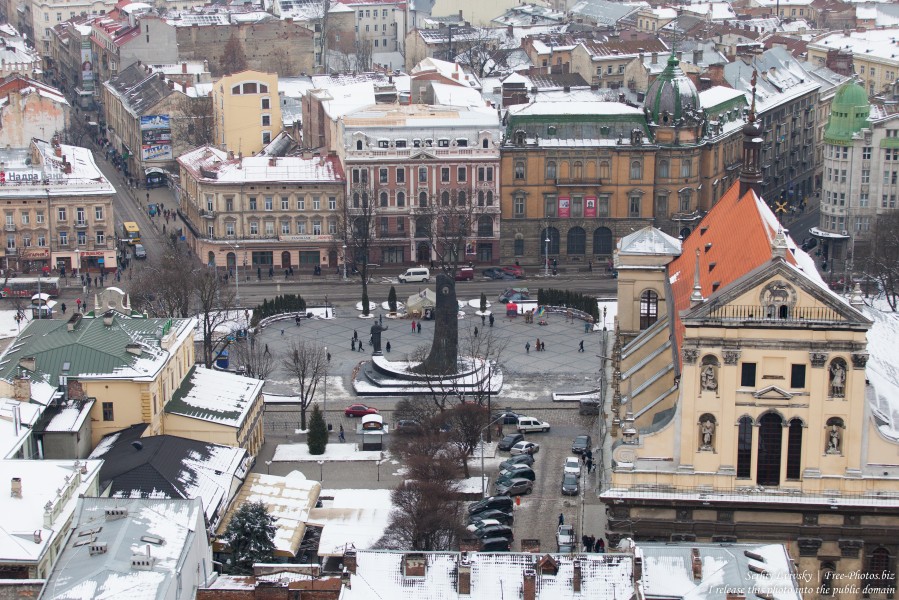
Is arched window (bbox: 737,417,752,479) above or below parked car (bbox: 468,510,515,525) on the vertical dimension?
above

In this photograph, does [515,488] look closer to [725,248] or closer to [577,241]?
[725,248]

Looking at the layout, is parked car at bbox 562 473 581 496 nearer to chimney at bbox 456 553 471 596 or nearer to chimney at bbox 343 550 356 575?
chimney at bbox 456 553 471 596

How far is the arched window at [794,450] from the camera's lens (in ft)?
276

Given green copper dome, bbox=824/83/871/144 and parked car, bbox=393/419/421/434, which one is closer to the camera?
parked car, bbox=393/419/421/434

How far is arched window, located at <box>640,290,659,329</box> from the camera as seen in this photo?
110438mm

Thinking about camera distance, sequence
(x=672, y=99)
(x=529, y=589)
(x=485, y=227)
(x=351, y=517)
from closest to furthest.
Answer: (x=529, y=589)
(x=351, y=517)
(x=672, y=99)
(x=485, y=227)

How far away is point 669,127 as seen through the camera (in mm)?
155750

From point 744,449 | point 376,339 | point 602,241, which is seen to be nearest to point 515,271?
point 602,241

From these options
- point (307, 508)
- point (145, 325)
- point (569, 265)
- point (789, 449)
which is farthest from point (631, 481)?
point (569, 265)

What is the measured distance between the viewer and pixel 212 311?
13762 cm

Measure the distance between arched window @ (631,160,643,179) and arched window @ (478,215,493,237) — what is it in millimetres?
12741

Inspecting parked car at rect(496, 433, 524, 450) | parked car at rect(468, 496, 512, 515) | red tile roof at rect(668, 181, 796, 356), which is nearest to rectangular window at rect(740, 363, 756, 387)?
red tile roof at rect(668, 181, 796, 356)

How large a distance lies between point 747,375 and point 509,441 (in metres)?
27.8

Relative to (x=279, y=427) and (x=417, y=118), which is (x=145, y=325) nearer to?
(x=279, y=427)
